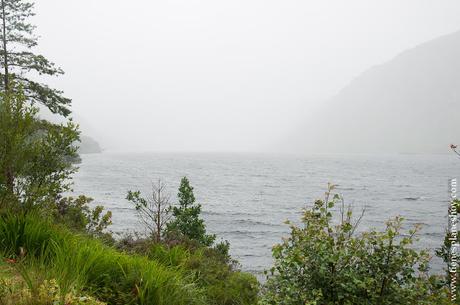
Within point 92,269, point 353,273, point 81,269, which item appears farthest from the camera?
point 92,269

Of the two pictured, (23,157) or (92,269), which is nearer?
(92,269)

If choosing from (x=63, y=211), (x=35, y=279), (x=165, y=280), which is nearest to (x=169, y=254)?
(x=165, y=280)

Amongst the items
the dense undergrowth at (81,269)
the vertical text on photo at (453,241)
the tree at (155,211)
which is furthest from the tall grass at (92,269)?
the tree at (155,211)

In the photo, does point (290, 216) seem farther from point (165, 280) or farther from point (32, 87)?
point (165, 280)

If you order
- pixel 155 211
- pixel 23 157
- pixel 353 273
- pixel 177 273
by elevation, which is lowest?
pixel 155 211

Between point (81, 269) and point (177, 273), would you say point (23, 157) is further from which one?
point (177, 273)

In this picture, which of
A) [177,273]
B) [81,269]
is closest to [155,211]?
[177,273]

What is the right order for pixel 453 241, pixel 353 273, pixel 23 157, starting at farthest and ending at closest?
pixel 23 157 < pixel 453 241 < pixel 353 273

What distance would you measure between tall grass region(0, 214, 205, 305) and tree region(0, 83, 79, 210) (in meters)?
1.40

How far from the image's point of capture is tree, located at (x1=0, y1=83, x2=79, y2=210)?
7875 mm

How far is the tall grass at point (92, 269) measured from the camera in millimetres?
5406

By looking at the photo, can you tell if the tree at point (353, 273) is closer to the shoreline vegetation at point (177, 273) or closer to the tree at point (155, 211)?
the shoreline vegetation at point (177, 273)

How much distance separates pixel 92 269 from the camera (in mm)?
5742

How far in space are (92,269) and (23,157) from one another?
3.97 meters
